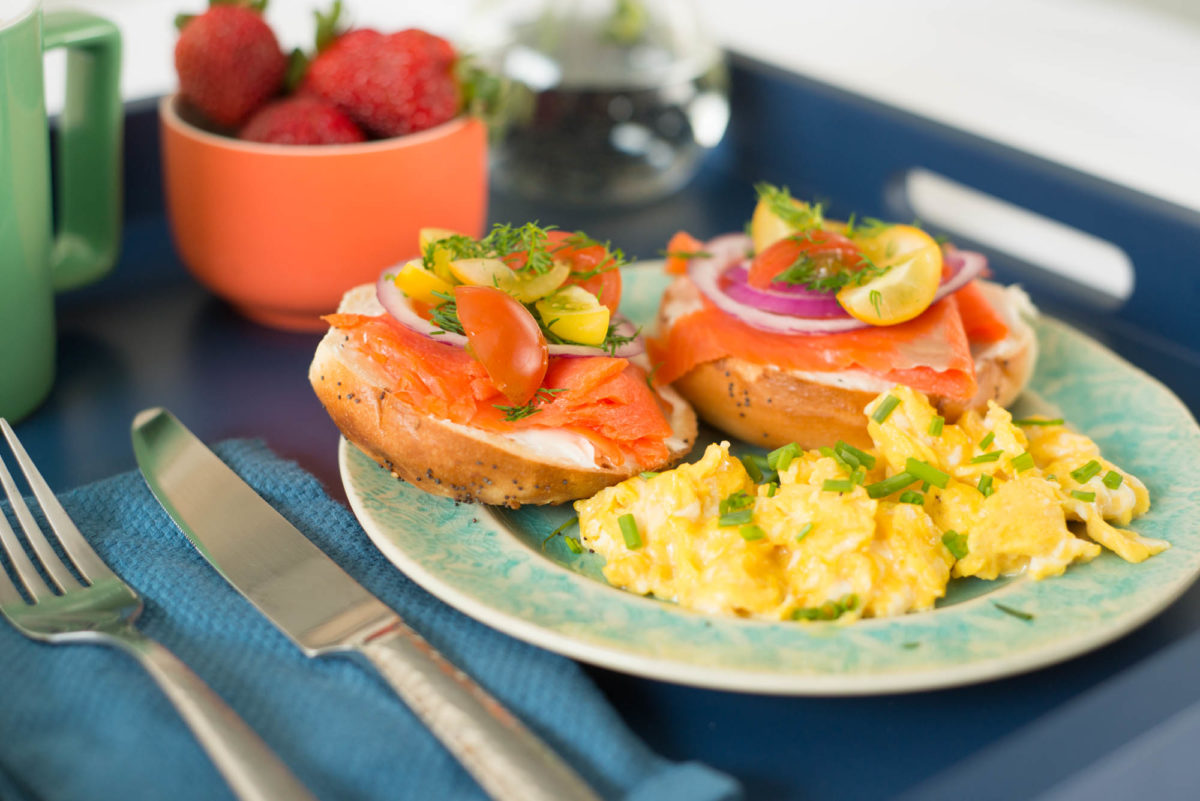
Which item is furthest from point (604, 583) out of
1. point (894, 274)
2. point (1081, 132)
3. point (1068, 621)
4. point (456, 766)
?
point (1081, 132)

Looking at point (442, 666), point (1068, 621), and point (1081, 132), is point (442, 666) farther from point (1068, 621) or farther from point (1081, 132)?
point (1081, 132)

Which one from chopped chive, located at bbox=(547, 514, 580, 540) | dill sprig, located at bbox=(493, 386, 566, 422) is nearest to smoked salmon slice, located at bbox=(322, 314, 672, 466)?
dill sprig, located at bbox=(493, 386, 566, 422)

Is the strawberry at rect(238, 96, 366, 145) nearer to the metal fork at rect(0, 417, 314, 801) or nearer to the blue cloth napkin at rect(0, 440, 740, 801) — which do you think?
the metal fork at rect(0, 417, 314, 801)

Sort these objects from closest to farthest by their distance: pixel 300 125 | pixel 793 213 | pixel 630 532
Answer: pixel 630 532 → pixel 793 213 → pixel 300 125

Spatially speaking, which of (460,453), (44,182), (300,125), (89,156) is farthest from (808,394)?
(89,156)

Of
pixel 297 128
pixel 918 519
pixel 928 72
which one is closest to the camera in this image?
pixel 918 519

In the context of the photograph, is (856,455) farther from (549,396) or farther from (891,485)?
(549,396)

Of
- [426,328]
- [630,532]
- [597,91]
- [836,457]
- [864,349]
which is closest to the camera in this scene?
[630,532]
